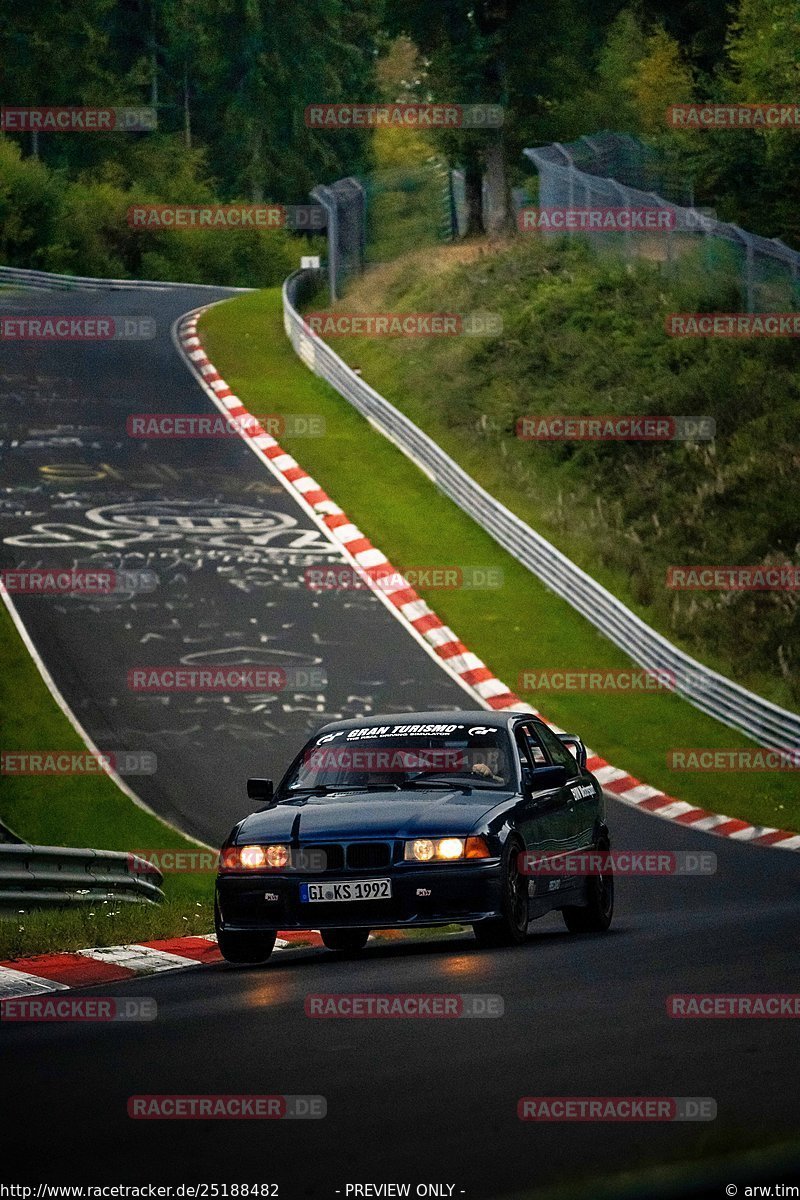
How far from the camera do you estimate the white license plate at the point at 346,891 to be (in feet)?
35.2

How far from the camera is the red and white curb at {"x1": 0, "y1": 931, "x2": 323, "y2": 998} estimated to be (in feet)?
32.7

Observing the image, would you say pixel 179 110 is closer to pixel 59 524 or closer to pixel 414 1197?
pixel 59 524

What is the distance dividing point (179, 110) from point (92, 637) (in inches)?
3226

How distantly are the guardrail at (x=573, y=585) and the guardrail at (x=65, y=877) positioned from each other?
10957mm

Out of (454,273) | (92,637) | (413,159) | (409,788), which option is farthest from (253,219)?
(409,788)

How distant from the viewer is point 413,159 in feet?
336

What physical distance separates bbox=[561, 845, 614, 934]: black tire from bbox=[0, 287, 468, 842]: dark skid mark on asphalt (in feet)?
21.9

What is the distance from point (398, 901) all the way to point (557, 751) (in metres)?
2.40

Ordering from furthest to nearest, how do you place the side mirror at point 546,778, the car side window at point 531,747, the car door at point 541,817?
the car side window at point 531,747, the side mirror at point 546,778, the car door at point 541,817
